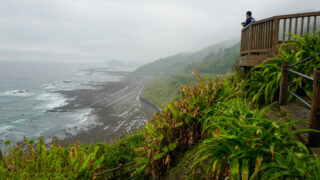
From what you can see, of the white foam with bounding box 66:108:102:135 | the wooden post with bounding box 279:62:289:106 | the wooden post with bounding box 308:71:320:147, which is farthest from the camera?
the white foam with bounding box 66:108:102:135

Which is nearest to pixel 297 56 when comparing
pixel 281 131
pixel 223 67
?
pixel 281 131

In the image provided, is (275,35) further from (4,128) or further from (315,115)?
(4,128)

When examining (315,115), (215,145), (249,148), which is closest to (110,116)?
(215,145)

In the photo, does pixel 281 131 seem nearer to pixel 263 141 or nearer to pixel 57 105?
pixel 263 141

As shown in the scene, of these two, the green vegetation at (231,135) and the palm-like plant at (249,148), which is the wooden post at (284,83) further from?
the palm-like plant at (249,148)

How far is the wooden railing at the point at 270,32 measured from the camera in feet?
20.6

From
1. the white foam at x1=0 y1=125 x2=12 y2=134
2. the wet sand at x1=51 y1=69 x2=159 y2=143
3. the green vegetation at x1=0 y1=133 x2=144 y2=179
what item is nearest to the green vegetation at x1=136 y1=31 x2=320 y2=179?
the green vegetation at x1=0 y1=133 x2=144 y2=179

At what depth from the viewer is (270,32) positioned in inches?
265

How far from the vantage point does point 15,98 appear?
74.8 meters

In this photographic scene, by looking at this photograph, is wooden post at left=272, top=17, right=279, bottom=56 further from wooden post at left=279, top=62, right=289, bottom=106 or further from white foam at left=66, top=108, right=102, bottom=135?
white foam at left=66, top=108, right=102, bottom=135

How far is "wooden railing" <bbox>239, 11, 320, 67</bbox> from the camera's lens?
628 centimetres

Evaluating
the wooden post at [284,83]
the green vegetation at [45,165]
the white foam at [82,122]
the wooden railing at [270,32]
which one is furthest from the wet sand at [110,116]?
the wooden post at [284,83]

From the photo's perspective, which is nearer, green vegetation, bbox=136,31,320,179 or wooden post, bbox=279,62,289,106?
green vegetation, bbox=136,31,320,179

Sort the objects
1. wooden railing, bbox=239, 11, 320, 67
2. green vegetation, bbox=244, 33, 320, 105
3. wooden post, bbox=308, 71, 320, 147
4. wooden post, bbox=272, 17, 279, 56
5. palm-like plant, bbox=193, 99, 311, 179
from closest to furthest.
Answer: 1. palm-like plant, bbox=193, 99, 311, 179
2. wooden post, bbox=308, 71, 320, 147
3. green vegetation, bbox=244, 33, 320, 105
4. wooden railing, bbox=239, 11, 320, 67
5. wooden post, bbox=272, 17, 279, 56
